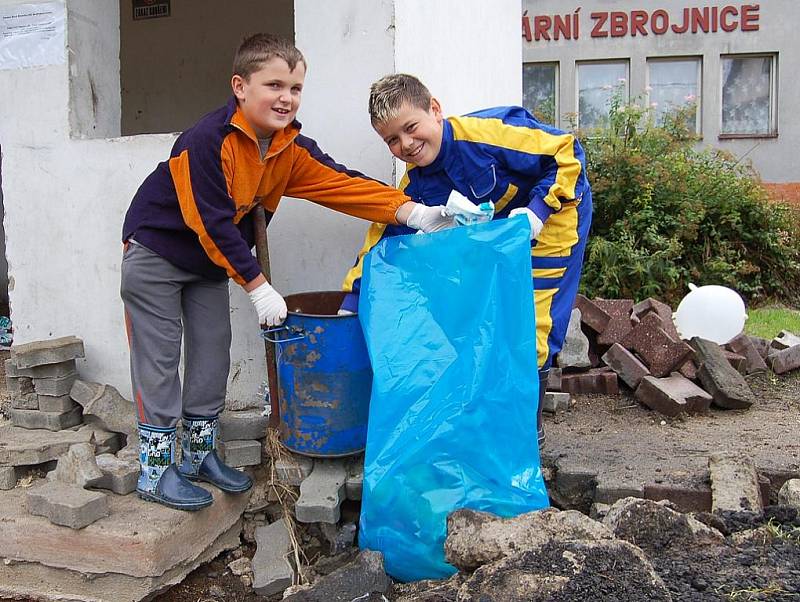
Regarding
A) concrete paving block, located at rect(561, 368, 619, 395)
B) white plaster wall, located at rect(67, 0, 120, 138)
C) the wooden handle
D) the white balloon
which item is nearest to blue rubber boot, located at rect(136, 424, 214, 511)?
the wooden handle

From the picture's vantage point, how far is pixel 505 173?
285 centimetres

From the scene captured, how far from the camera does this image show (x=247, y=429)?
3.05 m

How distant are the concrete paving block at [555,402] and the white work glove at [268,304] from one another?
2096 mm

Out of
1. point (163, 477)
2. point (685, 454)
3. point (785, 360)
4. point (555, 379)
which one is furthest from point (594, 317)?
point (163, 477)

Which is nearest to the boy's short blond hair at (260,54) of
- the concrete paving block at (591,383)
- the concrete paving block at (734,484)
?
the concrete paving block at (734,484)

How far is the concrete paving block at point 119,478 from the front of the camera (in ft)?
9.09

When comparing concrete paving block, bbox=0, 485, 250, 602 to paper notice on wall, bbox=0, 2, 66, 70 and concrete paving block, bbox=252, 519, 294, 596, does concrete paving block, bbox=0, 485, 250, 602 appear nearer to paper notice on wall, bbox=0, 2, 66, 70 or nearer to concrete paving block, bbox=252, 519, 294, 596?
concrete paving block, bbox=252, 519, 294, 596

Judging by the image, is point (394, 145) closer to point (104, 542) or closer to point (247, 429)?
point (247, 429)

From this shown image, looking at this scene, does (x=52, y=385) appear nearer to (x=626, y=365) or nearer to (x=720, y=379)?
(x=626, y=365)

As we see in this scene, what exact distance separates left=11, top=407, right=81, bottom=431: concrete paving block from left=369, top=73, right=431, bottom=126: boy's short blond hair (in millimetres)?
1878

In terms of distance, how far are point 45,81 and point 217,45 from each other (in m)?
3.51

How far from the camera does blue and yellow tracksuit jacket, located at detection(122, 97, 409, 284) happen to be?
247cm

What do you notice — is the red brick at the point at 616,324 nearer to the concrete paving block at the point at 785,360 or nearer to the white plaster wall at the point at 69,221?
the concrete paving block at the point at 785,360

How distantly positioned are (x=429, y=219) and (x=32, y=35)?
6.90 feet
